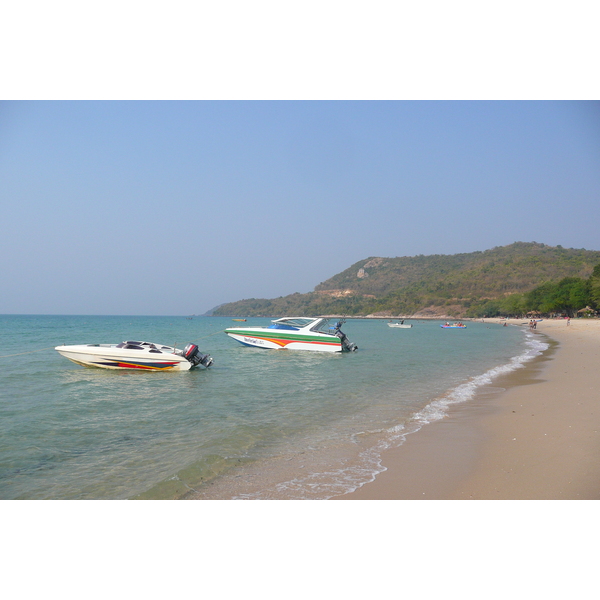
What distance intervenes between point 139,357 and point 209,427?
10178mm

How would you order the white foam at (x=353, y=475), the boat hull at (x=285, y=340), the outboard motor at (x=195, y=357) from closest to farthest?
1. the white foam at (x=353, y=475)
2. the outboard motor at (x=195, y=357)
3. the boat hull at (x=285, y=340)

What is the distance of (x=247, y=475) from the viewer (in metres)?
6.87

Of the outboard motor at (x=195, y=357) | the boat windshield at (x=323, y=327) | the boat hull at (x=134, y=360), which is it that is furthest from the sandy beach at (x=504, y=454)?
the boat windshield at (x=323, y=327)

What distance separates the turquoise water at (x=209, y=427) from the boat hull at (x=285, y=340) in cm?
715

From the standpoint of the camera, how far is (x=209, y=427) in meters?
10.1

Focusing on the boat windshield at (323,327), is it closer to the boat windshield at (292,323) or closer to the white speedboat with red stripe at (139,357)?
the boat windshield at (292,323)

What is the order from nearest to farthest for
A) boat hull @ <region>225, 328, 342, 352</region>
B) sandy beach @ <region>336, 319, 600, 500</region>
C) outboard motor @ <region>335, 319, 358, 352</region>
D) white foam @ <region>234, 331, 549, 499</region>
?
sandy beach @ <region>336, 319, 600, 500</region>
white foam @ <region>234, 331, 549, 499</region>
boat hull @ <region>225, 328, 342, 352</region>
outboard motor @ <region>335, 319, 358, 352</region>

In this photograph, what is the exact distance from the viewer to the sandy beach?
5.78 meters

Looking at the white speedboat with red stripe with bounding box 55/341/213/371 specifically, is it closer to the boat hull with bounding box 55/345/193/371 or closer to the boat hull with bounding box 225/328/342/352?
the boat hull with bounding box 55/345/193/371

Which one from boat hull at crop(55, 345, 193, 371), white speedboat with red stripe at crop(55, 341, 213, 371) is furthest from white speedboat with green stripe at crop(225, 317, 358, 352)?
boat hull at crop(55, 345, 193, 371)

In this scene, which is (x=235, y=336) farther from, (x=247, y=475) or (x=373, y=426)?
(x=247, y=475)

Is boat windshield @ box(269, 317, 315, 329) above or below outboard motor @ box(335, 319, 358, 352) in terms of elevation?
above

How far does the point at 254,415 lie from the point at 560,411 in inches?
315

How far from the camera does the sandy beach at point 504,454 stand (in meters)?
5.78
